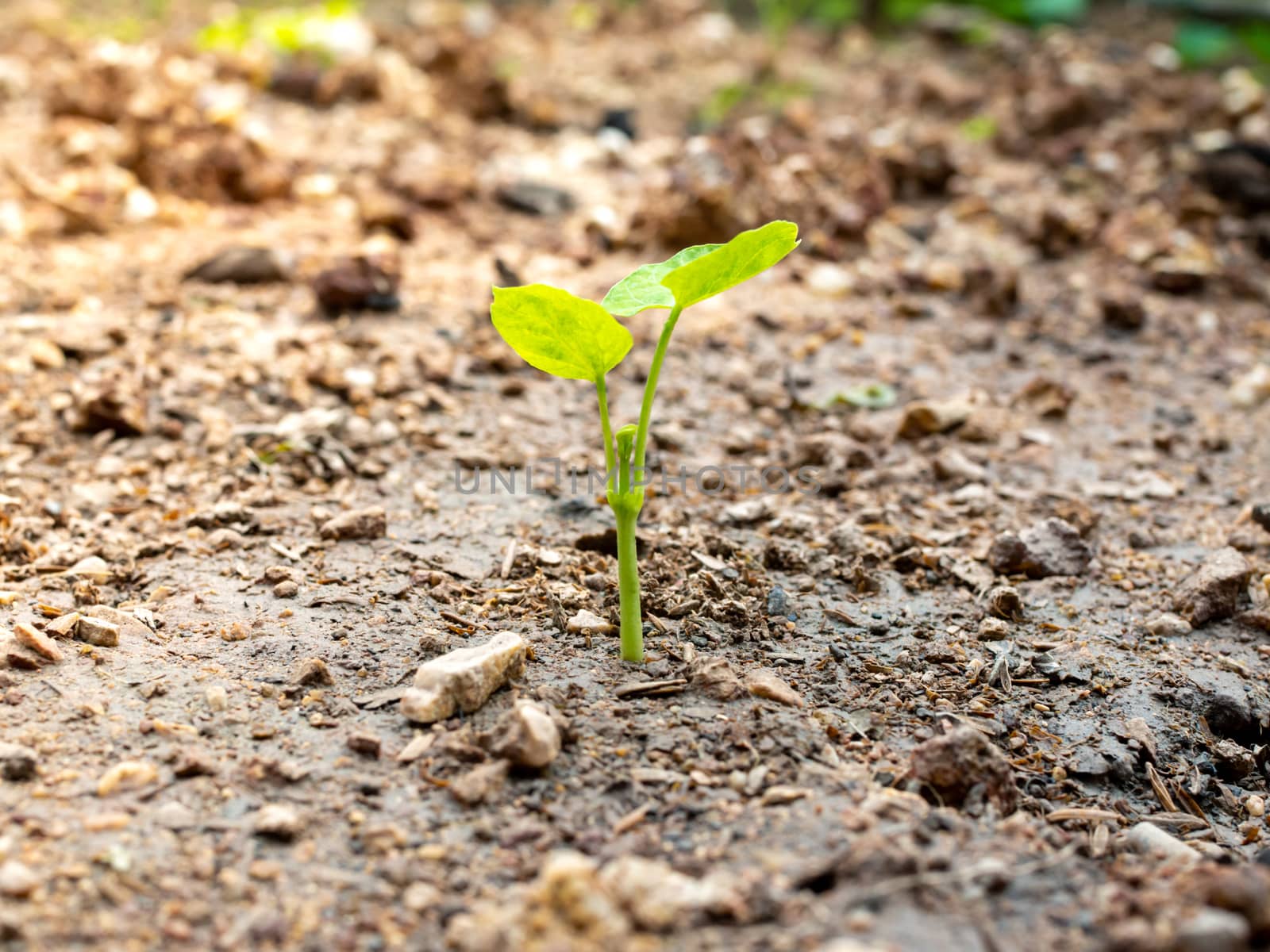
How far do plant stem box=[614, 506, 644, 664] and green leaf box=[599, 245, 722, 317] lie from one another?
13.0 inches

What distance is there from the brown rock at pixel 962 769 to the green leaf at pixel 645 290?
2.33 ft

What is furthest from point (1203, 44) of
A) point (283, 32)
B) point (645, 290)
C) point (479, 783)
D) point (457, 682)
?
point (479, 783)

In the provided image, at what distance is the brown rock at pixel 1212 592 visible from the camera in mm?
2068

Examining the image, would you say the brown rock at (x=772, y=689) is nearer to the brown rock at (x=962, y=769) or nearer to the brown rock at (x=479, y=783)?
the brown rock at (x=962, y=769)

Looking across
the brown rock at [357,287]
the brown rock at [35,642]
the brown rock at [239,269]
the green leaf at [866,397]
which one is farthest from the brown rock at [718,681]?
the brown rock at [239,269]

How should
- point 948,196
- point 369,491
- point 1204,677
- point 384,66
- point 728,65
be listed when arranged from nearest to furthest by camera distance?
point 1204,677
point 369,491
point 948,196
point 384,66
point 728,65

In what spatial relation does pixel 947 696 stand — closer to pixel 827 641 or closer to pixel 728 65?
pixel 827 641

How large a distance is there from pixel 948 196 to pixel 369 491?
2.52 meters

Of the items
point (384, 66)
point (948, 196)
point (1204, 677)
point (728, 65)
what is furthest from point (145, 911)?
point (728, 65)

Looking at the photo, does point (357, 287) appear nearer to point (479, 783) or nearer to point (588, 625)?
point (588, 625)

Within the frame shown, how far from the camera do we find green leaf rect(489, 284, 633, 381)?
4.98 feet

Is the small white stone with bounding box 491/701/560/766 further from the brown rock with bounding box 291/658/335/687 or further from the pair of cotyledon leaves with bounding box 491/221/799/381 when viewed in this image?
the pair of cotyledon leaves with bounding box 491/221/799/381

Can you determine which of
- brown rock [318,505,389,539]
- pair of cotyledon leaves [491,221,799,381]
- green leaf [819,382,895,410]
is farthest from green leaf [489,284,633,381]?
green leaf [819,382,895,410]

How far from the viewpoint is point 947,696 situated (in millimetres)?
1812
